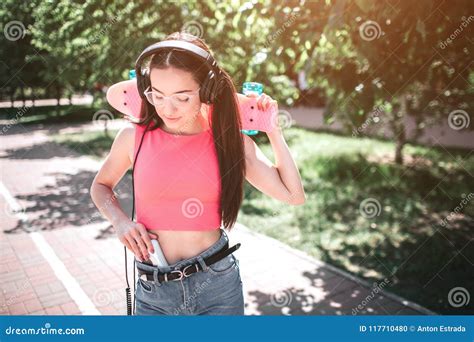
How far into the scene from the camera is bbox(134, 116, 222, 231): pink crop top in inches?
65.8

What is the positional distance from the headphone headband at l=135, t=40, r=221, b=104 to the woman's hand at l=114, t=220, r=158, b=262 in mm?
589

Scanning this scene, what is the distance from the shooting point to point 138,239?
5.43ft

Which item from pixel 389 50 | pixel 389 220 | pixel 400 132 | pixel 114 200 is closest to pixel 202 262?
pixel 114 200

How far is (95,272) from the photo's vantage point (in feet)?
A: 15.6

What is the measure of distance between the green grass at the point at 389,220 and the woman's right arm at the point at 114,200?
3.57 m

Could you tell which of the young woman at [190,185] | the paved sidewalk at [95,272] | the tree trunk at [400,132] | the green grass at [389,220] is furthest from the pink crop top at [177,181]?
the tree trunk at [400,132]

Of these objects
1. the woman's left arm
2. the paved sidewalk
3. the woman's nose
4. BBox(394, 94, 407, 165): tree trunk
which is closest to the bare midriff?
the woman's left arm

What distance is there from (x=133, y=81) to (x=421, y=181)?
337 inches

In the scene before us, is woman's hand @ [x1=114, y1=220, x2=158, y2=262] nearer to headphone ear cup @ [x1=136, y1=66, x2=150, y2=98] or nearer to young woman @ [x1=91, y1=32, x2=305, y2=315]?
young woman @ [x1=91, y1=32, x2=305, y2=315]

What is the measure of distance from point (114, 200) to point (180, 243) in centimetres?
40

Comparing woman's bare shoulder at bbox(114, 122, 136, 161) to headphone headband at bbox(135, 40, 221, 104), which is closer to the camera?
headphone headband at bbox(135, 40, 221, 104)

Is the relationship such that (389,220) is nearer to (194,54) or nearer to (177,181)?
(177,181)

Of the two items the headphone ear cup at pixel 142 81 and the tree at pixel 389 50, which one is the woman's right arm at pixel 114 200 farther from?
the tree at pixel 389 50

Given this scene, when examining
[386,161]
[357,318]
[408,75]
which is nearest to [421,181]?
[386,161]
